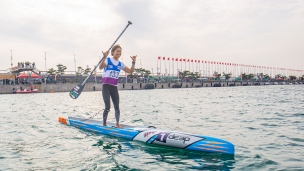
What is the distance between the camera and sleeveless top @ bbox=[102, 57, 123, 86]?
9.89 m

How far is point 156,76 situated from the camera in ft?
528

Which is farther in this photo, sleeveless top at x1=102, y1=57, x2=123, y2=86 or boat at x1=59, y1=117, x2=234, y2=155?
sleeveless top at x1=102, y1=57, x2=123, y2=86

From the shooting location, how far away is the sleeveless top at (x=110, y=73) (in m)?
9.89

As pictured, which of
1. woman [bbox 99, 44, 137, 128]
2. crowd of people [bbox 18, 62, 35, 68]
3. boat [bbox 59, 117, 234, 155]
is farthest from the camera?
crowd of people [bbox 18, 62, 35, 68]

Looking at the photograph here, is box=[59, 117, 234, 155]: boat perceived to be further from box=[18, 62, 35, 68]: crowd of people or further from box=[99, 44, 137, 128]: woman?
box=[18, 62, 35, 68]: crowd of people

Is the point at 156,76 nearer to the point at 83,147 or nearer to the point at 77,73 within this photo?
the point at 77,73

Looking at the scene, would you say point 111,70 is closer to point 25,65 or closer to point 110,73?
point 110,73

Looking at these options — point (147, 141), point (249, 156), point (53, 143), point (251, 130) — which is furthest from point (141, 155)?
point (251, 130)

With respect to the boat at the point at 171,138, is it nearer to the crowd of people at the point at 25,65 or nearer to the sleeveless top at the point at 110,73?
the sleeveless top at the point at 110,73

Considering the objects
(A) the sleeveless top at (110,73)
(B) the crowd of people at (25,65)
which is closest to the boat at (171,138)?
(A) the sleeveless top at (110,73)

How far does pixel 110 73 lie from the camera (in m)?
9.97

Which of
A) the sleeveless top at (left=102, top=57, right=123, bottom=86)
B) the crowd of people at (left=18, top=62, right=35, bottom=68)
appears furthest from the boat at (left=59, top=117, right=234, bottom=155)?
the crowd of people at (left=18, top=62, right=35, bottom=68)

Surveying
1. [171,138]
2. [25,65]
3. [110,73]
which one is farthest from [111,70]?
[25,65]

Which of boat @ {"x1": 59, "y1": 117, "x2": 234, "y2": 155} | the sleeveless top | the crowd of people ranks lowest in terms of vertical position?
boat @ {"x1": 59, "y1": 117, "x2": 234, "y2": 155}
